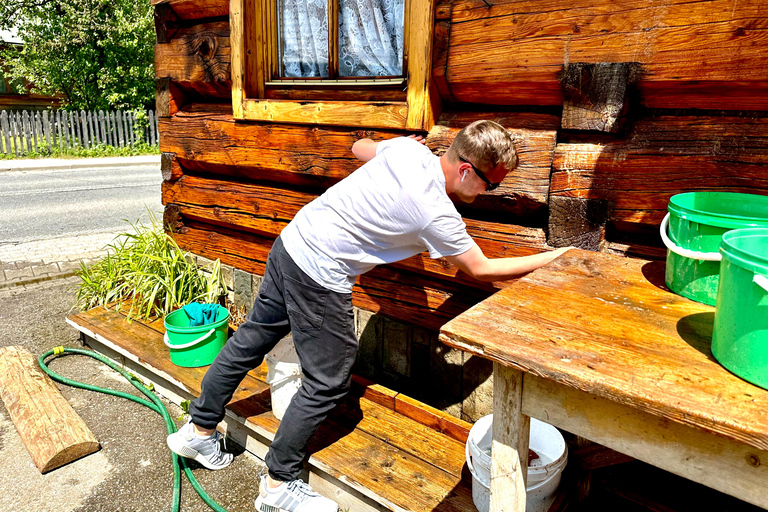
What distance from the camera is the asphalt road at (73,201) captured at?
8047 mm

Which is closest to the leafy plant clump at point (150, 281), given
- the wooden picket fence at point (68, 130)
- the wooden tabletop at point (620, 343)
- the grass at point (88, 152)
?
the wooden tabletop at point (620, 343)

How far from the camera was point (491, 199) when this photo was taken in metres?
2.93

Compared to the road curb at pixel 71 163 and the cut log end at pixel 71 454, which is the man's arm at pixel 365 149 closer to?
the cut log end at pixel 71 454

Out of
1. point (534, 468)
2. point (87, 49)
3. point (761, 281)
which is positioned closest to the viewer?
point (761, 281)

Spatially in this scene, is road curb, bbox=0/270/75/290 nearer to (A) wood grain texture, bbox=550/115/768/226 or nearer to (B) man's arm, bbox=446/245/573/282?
(B) man's arm, bbox=446/245/573/282

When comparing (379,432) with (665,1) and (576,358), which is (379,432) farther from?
(665,1)

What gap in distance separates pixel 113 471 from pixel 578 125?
294 cm

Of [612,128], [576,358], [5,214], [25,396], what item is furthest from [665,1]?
[5,214]

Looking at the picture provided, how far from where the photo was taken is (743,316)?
1267 millimetres

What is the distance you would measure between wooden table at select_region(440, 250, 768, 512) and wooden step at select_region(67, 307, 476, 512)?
88cm

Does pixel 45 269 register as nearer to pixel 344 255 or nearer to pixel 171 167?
pixel 171 167

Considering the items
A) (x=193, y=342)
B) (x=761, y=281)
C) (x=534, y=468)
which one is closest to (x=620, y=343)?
(x=761, y=281)

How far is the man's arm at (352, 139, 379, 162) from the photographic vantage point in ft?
9.95

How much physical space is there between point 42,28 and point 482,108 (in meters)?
20.0
